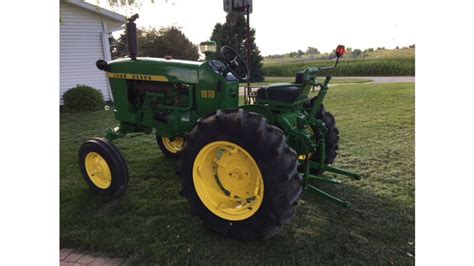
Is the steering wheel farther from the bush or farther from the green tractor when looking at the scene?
the bush

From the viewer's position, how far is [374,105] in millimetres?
7984

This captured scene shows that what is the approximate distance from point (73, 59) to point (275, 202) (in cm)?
986

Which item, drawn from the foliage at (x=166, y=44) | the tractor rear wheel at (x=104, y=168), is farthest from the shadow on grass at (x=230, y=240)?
the foliage at (x=166, y=44)

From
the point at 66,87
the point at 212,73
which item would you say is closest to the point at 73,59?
the point at 66,87

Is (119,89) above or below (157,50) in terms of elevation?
below

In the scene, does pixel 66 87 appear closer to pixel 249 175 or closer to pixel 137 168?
pixel 137 168

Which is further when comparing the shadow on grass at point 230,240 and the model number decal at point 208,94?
the model number decal at point 208,94

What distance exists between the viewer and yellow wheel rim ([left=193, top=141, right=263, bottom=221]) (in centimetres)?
230

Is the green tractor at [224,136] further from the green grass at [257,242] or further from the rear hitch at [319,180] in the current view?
the green grass at [257,242]

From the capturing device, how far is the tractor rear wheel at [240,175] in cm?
211

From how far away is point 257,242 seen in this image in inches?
90.8

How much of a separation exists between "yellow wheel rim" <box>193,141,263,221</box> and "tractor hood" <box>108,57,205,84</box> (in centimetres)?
89

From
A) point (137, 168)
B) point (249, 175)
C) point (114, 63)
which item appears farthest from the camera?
point (137, 168)

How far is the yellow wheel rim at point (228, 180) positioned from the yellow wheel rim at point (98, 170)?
3.31ft
